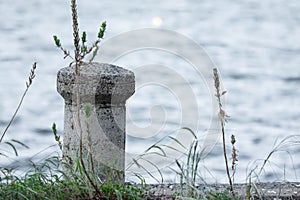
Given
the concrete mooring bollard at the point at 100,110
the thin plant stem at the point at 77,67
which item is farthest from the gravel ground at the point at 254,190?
→ the thin plant stem at the point at 77,67

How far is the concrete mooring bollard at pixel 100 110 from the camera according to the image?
17.1 ft

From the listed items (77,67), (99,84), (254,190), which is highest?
(99,84)

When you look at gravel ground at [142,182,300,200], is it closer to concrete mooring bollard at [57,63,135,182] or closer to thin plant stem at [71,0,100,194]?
concrete mooring bollard at [57,63,135,182]

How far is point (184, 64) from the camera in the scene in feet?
38.5

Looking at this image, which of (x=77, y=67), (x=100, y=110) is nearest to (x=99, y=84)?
(x=100, y=110)

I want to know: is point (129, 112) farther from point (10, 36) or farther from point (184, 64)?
point (10, 36)

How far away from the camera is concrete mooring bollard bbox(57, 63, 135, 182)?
17.1ft

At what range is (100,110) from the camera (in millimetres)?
5273

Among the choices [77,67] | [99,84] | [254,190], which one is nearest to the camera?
[77,67]

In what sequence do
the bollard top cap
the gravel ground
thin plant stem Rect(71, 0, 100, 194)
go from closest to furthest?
thin plant stem Rect(71, 0, 100, 194)
the gravel ground
the bollard top cap

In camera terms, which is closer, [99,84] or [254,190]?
[254,190]

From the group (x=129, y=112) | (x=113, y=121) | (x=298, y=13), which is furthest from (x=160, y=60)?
(x=113, y=121)

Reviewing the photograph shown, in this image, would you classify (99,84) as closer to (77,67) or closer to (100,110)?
(100,110)

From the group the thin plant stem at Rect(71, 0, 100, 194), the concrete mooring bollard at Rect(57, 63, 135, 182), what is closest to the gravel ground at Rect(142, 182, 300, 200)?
the concrete mooring bollard at Rect(57, 63, 135, 182)
